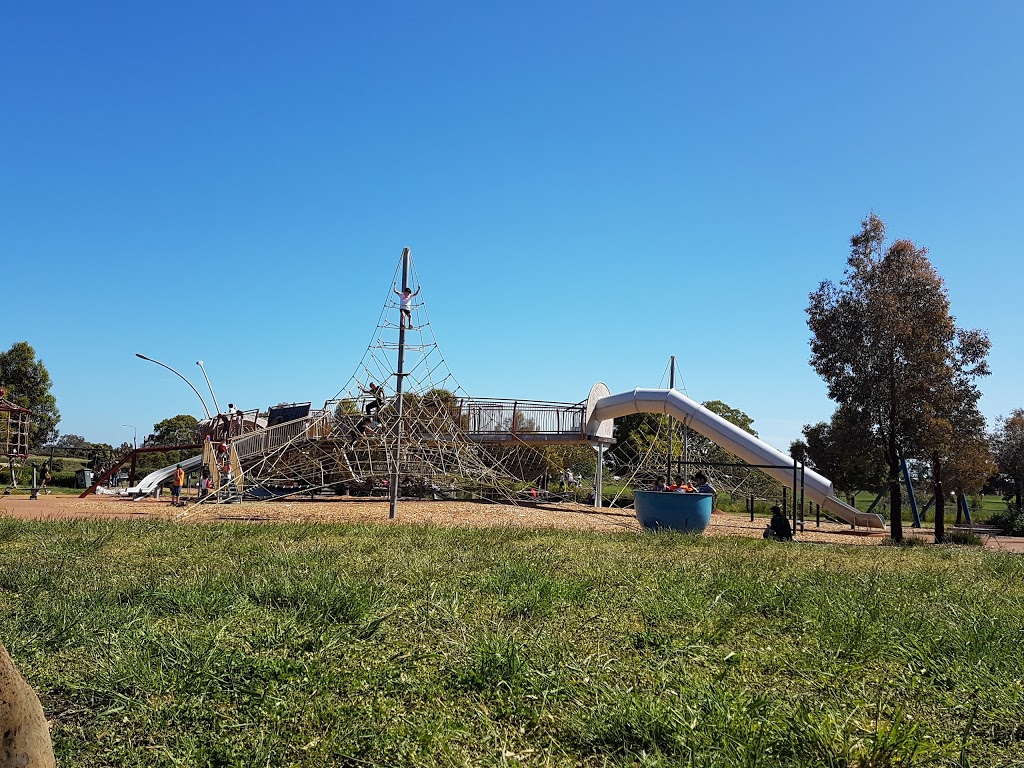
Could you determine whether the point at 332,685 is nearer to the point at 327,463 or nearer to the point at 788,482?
the point at 788,482

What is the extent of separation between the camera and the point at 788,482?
25188 millimetres

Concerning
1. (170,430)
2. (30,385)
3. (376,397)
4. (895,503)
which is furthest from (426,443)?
(170,430)

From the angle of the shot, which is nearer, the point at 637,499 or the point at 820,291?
the point at 637,499

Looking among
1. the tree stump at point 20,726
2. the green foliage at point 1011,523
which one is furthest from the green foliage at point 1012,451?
the tree stump at point 20,726

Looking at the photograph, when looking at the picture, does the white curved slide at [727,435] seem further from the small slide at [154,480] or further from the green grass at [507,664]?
the green grass at [507,664]

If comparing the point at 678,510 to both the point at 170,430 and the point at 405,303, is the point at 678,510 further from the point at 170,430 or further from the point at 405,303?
the point at 170,430

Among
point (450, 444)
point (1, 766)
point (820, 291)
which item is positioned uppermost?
point (820, 291)

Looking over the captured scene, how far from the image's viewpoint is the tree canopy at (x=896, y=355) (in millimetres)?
20453

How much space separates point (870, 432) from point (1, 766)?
2135 centimetres

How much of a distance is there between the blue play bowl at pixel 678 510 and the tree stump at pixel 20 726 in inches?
537

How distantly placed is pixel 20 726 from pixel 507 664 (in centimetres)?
219

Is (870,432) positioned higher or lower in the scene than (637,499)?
higher

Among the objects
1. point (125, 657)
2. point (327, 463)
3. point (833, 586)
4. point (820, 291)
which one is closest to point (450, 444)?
point (327, 463)

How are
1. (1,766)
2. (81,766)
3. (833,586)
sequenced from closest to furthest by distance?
(1,766) < (81,766) < (833,586)
